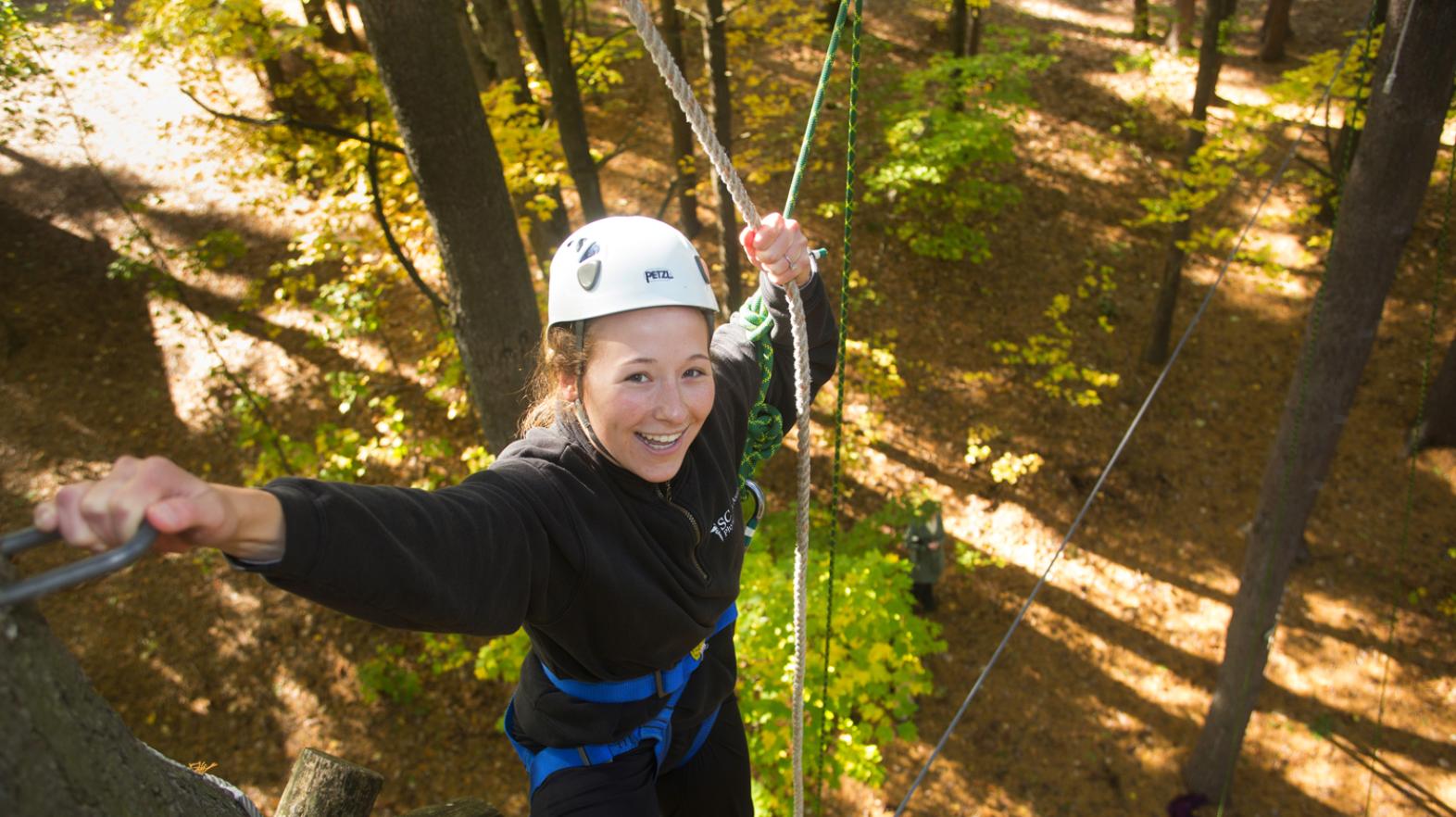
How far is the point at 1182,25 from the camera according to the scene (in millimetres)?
13016

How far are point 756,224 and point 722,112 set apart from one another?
587 cm

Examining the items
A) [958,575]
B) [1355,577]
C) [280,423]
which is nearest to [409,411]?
[280,423]

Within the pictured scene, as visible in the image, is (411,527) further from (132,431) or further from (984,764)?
(132,431)

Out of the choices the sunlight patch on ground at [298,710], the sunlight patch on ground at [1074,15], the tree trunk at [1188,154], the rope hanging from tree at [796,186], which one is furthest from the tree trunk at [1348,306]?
the sunlight patch on ground at [1074,15]

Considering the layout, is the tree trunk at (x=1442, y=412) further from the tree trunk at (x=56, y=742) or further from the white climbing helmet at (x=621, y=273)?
the tree trunk at (x=56, y=742)

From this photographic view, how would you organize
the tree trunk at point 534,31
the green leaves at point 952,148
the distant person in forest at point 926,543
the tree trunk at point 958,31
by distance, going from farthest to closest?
the tree trunk at point 958,31
the green leaves at point 952,148
the distant person in forest at point 926,543
the tree trunk at point 534,31

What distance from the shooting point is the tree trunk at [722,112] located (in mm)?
7059

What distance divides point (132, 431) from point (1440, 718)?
12183 millimetres

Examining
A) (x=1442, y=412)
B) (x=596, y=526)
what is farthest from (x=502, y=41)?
(x=1442, y=412)

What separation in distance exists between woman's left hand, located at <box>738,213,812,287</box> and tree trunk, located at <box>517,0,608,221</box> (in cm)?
454

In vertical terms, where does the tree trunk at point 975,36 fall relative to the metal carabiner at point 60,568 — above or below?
below

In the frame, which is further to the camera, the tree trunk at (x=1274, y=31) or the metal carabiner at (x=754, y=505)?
the tree trunk at (x=1274, y=31)

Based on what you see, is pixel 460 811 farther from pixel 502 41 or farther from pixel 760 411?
pixel 502 41

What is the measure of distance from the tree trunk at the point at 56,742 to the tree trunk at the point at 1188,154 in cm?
821
